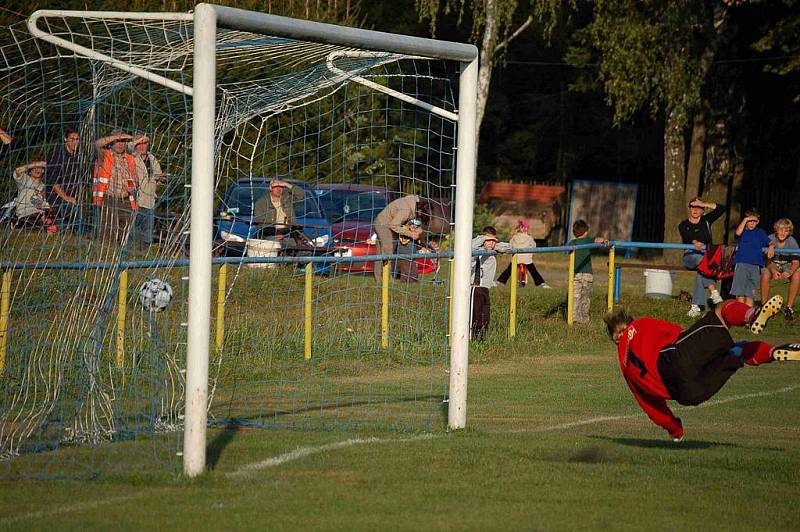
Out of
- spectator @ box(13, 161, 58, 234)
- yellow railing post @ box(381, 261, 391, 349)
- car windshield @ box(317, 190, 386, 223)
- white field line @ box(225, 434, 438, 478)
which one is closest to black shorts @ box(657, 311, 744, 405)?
white field line @ box(225, 434, 438, 478)

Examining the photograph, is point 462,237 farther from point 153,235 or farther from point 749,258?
point 749,258

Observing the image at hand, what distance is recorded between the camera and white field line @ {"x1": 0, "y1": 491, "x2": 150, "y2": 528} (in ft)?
22.2

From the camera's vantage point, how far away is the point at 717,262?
65.1 feet

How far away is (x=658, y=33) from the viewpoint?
30.6 meters

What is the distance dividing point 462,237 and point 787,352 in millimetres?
2751

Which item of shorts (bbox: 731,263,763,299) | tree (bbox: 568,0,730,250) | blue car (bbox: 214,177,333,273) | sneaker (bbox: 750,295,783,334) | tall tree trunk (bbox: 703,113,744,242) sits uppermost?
tree (bbox: 568,0,730,250)

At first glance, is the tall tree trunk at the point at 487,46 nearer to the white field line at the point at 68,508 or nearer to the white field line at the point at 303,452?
the white field line at the point at 303,452

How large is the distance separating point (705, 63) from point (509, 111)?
2249cm

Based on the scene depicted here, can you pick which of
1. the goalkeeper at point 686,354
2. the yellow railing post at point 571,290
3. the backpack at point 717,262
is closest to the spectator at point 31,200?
the goalkeeper at point 686,354

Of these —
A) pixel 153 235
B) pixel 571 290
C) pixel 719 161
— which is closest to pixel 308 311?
pixel 153 235

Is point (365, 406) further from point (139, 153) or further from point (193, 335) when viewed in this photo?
point (193, 335)

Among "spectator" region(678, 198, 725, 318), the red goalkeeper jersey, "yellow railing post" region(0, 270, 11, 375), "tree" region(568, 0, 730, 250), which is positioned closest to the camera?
the red goalkeeper jersey

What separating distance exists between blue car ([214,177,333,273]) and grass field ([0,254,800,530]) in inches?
156

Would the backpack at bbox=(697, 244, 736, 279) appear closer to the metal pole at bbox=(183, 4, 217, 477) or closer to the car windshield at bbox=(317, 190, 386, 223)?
the car windshield at bbox=(317, 190, 386, 223)
